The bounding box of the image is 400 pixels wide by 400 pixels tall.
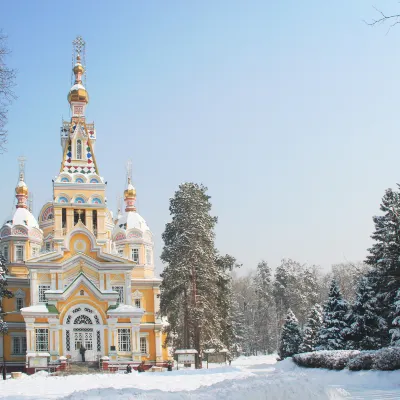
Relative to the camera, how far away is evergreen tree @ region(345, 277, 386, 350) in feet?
102

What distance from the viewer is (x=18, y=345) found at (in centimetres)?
4678

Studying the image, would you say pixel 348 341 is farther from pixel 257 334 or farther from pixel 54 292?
pixel 257 334

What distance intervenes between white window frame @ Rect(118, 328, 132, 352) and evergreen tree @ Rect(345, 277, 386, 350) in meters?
17.0

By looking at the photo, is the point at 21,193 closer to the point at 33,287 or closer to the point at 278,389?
the point at 33,287

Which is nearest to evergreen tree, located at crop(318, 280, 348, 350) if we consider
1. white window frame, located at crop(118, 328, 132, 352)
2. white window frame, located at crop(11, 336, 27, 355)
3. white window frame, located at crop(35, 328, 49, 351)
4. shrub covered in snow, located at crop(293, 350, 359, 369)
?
shrub covered in snow, located at crop(293, 350, 359, 369)

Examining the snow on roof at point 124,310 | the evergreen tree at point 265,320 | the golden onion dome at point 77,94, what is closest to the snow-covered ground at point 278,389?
the snow on roof at point 124,310

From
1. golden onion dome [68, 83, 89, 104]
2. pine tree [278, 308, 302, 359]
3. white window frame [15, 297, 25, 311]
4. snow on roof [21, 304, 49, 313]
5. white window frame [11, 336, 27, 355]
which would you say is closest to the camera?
snow on roof [21, 304, 49, 313]

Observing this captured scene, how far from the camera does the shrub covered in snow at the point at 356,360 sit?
17.4 metres

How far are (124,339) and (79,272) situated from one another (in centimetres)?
594

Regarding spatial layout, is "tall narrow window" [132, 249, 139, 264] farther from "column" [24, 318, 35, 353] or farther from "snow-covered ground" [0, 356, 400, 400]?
"snow-covered ground" [0, 356, 400, 400]

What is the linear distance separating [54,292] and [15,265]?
29.1 ft

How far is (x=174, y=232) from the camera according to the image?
1580 inches

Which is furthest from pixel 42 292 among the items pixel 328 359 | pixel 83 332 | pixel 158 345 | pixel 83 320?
pixel 328 359

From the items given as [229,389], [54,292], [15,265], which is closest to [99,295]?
[54,292]
